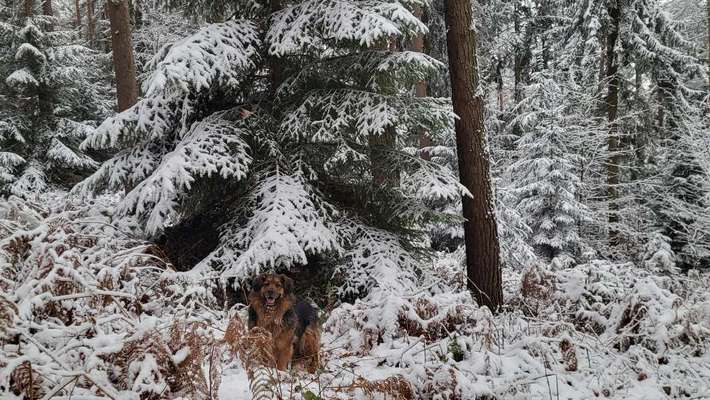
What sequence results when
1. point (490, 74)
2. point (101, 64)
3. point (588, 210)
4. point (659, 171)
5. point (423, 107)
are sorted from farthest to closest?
point (490, 74) → point (101, 64) → point (659, 171) → point (588, 210) → point (423, 107)

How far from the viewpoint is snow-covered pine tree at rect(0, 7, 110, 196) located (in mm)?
15016

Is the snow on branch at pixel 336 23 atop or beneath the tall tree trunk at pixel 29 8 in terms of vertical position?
beneath

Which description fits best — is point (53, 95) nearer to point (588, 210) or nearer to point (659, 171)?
Answer: point (588, 210)

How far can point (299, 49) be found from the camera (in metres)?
6.93

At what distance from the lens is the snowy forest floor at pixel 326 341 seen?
102 inches

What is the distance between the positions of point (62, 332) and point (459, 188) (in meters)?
4.91

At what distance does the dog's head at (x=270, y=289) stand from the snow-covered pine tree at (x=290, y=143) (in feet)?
3.68

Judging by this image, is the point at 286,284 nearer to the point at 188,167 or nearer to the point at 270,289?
the point at 270,289

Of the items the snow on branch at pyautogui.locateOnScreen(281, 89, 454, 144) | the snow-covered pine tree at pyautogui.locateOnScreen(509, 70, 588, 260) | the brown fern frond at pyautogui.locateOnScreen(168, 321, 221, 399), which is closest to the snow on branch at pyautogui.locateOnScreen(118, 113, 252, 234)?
the snow on branch at pyautogui.locateOnScreen(281, 89, 454, 144)

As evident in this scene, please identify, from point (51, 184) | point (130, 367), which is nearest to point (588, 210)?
point (130, 367)

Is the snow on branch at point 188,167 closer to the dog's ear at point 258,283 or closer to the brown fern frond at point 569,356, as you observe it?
the dog's ear at point 258,283

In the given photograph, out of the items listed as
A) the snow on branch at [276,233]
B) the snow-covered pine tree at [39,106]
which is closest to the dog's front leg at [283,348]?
the snow on branch at [276,233]

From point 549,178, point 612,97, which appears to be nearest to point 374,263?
point 549,178

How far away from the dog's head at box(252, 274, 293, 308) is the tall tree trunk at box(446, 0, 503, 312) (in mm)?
3090
